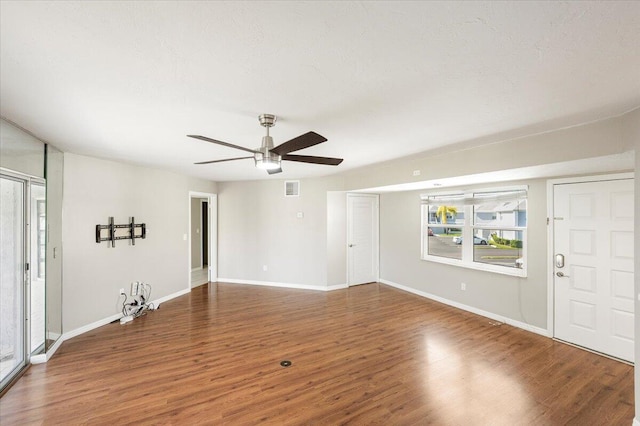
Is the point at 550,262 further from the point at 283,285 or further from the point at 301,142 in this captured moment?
the point at 283,285

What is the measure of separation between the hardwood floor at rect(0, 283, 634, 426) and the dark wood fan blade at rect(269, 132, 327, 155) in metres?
→ 2.15

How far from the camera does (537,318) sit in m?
3.89

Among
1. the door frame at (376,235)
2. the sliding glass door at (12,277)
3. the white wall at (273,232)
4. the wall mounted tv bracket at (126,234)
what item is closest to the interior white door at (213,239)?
the white wall at (273,232)

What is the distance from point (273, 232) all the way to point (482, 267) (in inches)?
162

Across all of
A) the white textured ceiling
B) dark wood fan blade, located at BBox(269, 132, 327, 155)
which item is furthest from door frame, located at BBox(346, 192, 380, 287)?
dark wood fan blade, located at BBox(269, 132, 327, 155)

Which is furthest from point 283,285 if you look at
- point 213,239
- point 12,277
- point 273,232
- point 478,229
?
point 12,277

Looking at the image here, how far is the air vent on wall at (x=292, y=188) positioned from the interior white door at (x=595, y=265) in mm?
4357

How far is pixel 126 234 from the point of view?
4516 millimetres

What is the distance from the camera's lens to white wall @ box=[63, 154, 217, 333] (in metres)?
3.79

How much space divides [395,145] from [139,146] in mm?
3008

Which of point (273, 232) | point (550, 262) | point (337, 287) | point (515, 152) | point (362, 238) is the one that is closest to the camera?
point (515, 152)

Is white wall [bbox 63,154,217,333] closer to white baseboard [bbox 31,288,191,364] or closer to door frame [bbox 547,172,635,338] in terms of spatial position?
white baseboard [bbox 31,288,191,364]

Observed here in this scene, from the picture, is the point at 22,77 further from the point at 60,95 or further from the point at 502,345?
the point at 502,345

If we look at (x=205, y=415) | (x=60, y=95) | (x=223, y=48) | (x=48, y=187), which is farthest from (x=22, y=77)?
(x=205, y=415)
